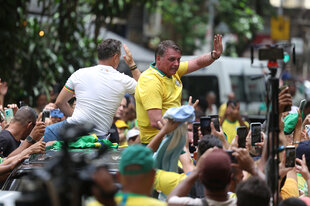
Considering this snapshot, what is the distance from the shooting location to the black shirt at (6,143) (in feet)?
22.1

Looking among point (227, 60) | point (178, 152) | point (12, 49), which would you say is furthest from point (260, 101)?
point (178, 152)

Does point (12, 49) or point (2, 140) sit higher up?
point (12, 49)

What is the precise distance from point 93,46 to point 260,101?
6193 millimetres

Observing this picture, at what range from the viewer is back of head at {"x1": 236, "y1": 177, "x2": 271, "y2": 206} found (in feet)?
13.3

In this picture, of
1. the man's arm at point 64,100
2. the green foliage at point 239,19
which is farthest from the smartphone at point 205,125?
the green foliage at point 239,19

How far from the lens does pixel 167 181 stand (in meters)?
4.77

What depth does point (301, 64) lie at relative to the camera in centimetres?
4647

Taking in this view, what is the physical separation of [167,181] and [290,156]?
103 cm

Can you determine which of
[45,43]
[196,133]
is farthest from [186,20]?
[196,133]

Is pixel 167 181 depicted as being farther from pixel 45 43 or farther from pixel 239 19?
pixel 239 19

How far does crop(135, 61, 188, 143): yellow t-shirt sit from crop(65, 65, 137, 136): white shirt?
0.57 m

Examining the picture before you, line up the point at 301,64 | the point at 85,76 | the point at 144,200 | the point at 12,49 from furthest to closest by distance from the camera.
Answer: the point at 301,64
the point at 12,49
the point at 85,76
the point at 144,200

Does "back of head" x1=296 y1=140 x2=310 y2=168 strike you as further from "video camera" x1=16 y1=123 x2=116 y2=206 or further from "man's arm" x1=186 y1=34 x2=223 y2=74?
"video camera" x1=16 y1=123 x2=116 y2=206

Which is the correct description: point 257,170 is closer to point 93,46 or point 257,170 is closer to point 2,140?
point 2,140
